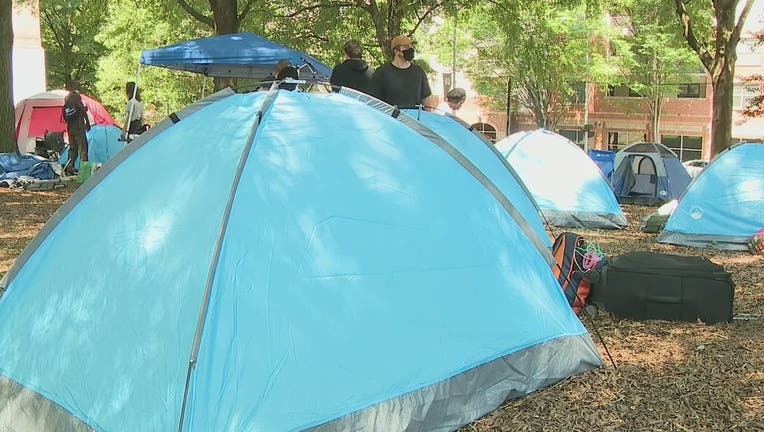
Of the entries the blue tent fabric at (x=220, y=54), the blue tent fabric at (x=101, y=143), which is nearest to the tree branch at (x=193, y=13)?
the blue tent fabric at (x=101, y=143)

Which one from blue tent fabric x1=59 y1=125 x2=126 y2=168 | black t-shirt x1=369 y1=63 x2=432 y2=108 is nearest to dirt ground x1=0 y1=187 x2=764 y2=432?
black t-shirt x1=369 y1=63 x2=432 y2=108

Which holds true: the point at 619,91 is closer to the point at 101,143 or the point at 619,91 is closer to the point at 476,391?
the point at 101,143

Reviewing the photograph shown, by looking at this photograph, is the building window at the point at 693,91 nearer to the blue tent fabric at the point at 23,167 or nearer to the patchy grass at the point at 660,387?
the blue tent fabric at the point at 23,167

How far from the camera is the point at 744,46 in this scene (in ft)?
111

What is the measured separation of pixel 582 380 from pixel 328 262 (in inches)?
62.1

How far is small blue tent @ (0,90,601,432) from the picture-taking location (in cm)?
282

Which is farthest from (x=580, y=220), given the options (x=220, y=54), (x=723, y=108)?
(x=723, y=108)

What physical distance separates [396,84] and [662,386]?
3.56 m

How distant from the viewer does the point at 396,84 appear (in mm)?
6395

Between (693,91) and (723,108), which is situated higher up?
(693,91)

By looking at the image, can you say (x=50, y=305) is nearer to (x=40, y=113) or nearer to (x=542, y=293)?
(x=542, y=293)

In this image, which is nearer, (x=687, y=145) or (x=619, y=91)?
(x=687, y=145)

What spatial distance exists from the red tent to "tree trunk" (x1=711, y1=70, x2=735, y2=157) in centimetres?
1525

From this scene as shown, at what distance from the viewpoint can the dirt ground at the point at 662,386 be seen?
11.0 feet
